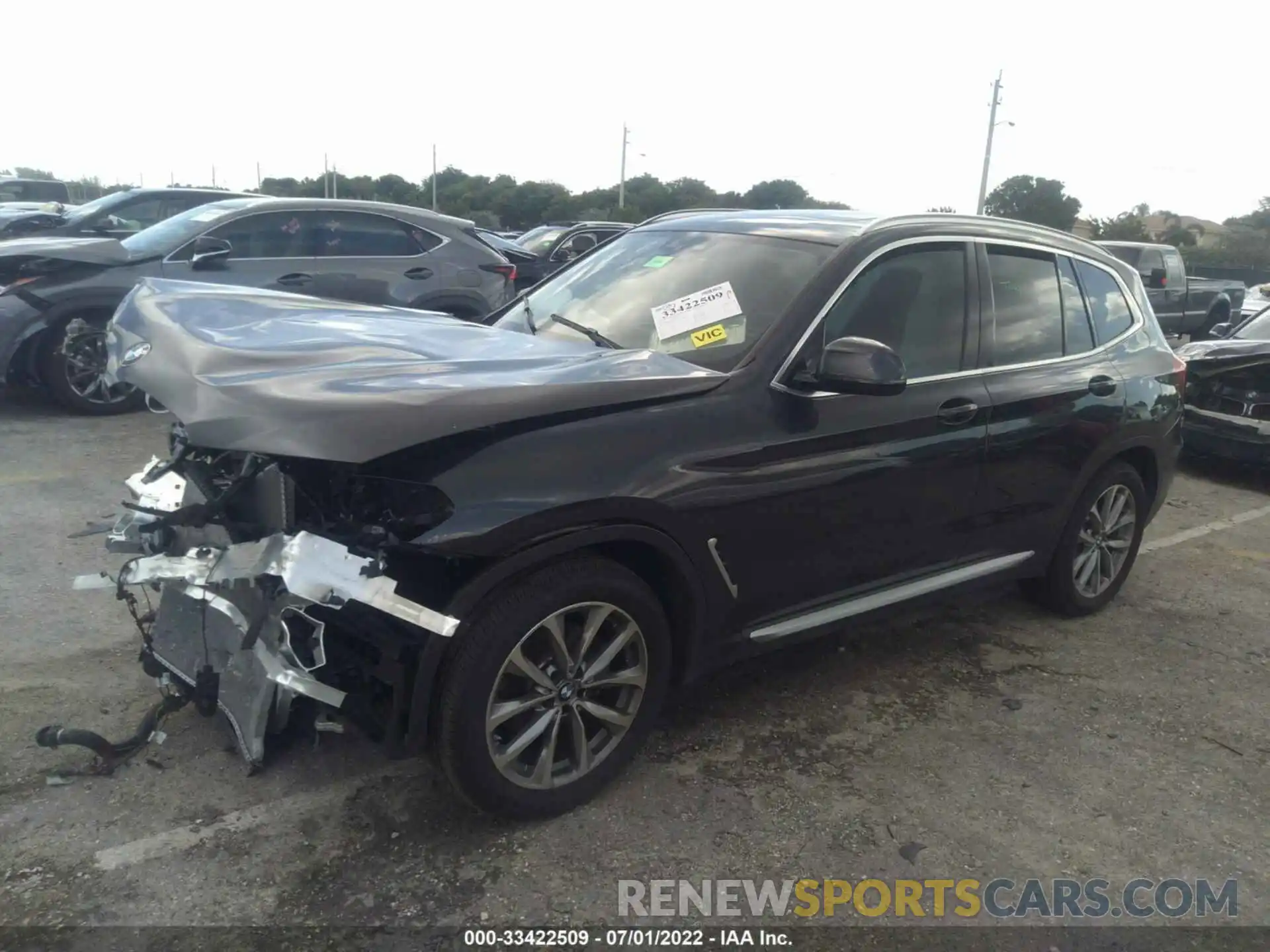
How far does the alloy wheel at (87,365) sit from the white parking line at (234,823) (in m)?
5.58

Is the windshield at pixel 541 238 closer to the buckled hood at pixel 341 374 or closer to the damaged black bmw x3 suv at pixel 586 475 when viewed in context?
the damaged black bmw x3 suv at pixel 586 475

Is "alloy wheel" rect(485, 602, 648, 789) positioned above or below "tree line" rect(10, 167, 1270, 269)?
below

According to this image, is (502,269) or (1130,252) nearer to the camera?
(502,269)

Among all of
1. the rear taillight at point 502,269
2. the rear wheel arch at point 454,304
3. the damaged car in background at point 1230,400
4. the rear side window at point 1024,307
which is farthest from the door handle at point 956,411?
the rear taillight at point 502,269

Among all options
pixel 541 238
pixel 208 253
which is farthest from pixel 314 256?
pixel 541 238

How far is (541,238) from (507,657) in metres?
14.8

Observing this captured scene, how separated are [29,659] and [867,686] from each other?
128 inches

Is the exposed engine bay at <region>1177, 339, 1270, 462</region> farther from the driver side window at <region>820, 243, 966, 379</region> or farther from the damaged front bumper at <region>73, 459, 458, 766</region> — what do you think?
the damaged front bumper at <region>73, 459, 458, 766</region>

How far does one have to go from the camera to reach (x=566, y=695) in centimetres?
296

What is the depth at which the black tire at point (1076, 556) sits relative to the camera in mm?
4629

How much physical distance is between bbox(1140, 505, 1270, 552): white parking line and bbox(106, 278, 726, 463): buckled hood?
4.35 metres

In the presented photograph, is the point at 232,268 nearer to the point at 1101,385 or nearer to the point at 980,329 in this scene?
the point at 980,329

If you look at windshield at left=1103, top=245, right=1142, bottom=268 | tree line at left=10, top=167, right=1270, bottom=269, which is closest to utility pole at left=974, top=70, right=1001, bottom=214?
tree line at left=10, top=167, right=1270, bottom=269

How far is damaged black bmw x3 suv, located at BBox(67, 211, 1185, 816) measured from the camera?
2639 millimetres
